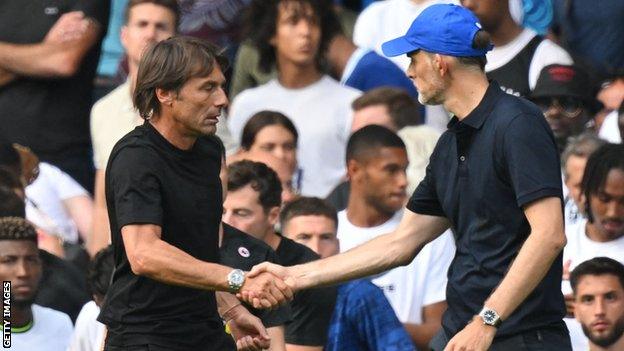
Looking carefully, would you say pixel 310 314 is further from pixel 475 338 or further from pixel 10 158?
pixel 475 338

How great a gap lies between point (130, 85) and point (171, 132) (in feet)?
12.6

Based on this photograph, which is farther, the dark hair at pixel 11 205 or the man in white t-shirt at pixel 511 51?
the man in white t-shirt at pixel 511 51

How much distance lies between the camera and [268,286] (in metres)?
7.76

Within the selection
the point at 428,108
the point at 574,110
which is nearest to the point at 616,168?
the point at 574,110

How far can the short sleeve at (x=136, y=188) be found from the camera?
718cm

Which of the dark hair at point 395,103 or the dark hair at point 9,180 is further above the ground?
the dark hair at point 395,103

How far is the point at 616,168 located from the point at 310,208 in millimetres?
1642

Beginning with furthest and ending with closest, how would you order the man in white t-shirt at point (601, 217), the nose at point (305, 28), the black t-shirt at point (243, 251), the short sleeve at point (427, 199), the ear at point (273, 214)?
the nose at point (305, 28)
the man in white t-shirt at point (601, 217)
the ear at point (273, 214)
the black t-shirt at point (243, 251)
the short sleeve at point (427, 199)

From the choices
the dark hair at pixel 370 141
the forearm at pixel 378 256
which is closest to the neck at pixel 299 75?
the dark hair at pixel 370 141

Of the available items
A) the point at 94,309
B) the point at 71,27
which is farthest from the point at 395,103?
the point at 94,309

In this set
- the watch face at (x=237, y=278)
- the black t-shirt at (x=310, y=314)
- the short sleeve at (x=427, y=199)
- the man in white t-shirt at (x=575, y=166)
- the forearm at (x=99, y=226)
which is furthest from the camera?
the forearm at (x=99, y=226)

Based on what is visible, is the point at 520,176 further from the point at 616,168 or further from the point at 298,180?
the point at 298,180

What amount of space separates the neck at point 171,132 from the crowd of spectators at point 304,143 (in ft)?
3.89

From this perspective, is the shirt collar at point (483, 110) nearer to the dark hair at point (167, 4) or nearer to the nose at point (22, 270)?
the nose at point (22, 270)
